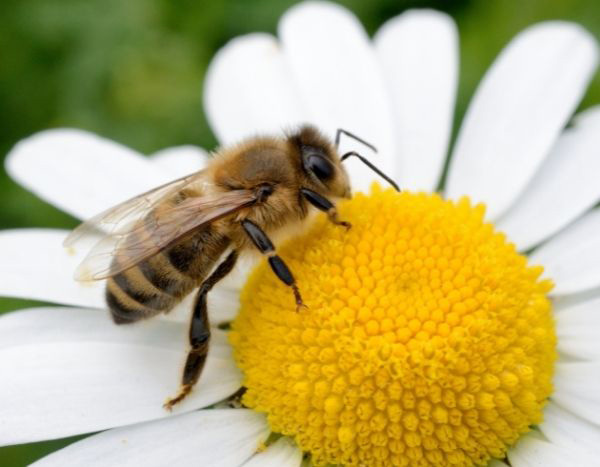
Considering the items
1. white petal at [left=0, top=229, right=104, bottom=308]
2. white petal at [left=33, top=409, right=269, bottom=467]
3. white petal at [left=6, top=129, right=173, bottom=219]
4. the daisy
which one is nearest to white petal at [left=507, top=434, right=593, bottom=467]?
the daisy

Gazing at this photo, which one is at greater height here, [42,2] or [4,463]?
[42,2]

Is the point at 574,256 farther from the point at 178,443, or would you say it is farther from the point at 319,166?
the point at 178,443

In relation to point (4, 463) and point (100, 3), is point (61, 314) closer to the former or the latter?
point (4, 463)

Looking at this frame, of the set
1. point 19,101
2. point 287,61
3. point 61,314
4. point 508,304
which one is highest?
point 19,101

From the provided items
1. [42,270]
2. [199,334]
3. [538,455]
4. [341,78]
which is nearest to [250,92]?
[341,78]

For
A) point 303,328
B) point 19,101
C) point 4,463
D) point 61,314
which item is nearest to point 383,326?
point 303,328

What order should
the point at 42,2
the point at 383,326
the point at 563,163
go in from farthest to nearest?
the point at 42,2
the point at 563,163
the point at 383,326

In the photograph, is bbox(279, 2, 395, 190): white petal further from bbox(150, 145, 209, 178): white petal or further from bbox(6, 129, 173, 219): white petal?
bbox(6, 129, 173, 219): white petal
